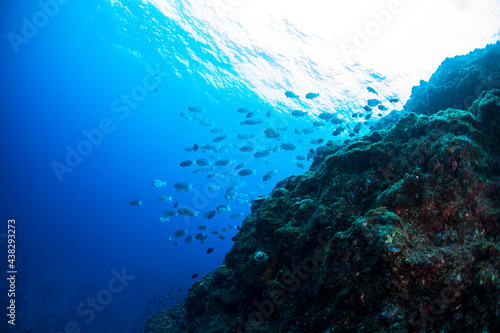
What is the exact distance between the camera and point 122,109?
55312 mm

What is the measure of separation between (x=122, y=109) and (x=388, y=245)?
62.4m

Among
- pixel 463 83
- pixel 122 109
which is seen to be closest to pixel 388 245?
pixel 463 83

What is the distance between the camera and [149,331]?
10469mm

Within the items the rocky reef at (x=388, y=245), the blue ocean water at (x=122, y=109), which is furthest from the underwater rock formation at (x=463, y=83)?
the blue ocean water at (x=122, y=109)

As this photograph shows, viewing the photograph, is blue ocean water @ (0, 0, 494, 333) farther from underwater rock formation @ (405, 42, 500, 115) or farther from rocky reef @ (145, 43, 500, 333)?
rocky reef @ (145, 43, 500, 333)

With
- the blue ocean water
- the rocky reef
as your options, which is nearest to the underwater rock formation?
the rocky reef

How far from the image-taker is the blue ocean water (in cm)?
2173

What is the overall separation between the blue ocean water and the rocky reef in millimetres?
8372

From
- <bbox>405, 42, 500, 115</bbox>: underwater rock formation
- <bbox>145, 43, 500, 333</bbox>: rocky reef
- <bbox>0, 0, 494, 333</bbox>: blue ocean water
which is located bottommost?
<bbox>145, 43, 500, 333</bbox>: rocky reef

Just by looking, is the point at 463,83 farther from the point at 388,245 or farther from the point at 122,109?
the point at 122,109

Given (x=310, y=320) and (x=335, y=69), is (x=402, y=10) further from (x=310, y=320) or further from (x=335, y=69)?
(x=310, y=320)

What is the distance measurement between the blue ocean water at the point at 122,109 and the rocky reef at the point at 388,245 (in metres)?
8.37

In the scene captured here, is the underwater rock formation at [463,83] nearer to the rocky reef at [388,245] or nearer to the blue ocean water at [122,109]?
the rocky reef at [388,245]

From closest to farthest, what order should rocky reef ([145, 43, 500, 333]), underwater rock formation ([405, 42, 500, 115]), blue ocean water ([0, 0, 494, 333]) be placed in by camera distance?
rocky reef ([145, 43, 500, 333]), underwater rock formation ([405, 42, 500, 115]), blue ocean water ([0, 0, 494, 333])
